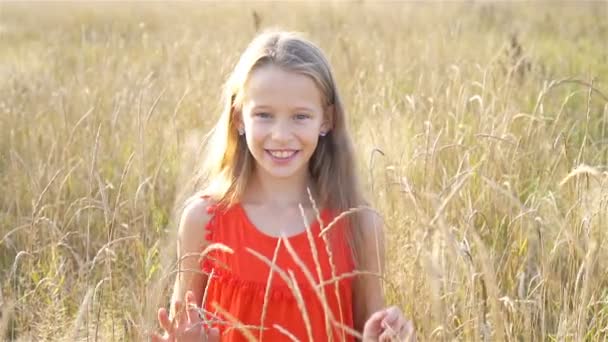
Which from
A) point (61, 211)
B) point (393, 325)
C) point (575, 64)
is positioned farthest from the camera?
point (575, 64)

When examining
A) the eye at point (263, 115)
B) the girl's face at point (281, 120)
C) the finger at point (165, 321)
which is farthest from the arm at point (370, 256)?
the finger at point (165, 321)

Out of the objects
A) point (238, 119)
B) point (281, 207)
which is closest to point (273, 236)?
point (281, 207)

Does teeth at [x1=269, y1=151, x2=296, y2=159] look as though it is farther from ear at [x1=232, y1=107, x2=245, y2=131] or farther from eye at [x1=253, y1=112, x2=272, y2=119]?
ear at [x1=232, y1=107, x2=245, y2=131]

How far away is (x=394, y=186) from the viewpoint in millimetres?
2627

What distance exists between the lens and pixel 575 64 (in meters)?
5.77

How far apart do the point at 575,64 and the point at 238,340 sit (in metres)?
4.30

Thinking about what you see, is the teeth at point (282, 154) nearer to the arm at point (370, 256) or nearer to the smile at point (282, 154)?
the smile at point (282, 154)

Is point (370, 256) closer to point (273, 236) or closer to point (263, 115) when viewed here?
point (273, 236)

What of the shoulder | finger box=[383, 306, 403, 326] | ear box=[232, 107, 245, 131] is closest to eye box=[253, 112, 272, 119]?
ear box=[232, 107, 245, 131]

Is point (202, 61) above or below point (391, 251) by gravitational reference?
above

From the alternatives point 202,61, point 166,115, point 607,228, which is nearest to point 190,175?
point 607,228

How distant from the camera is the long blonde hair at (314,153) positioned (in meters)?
2.08

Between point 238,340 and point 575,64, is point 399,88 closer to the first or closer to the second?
point 575,64

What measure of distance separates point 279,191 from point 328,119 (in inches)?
8.5
